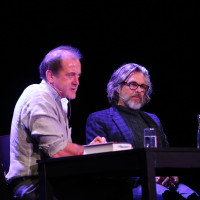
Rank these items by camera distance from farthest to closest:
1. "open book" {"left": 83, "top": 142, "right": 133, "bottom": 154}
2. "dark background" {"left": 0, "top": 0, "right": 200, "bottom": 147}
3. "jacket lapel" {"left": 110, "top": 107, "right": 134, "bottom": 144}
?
"dark background" {"left": 0, "top": 0, "right": 200, "bottom": 147} < "jacket lapel" {"left": 110, "top": 107, "right": 134, "bottom": 144} < "open book" {"left": 83, "top": 142, "right": 133, "bottom": 154}

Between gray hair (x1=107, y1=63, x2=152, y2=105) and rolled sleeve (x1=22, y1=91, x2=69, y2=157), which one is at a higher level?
gray hair (x1=107, y1=63, x2=152, y2=105)

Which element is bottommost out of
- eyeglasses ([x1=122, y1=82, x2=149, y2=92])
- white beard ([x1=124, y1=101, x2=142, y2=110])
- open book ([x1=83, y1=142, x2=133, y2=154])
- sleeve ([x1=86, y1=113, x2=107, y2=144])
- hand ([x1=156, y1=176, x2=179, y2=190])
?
hand ([x1=156, y1=176, x2=179, y2=190])

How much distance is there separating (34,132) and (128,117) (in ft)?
5.93

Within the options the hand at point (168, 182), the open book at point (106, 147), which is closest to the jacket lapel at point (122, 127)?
the hand at point (168, 182)

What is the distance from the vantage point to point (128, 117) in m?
3.60

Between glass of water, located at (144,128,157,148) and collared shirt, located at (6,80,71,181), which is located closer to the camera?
collared shirt, located at (6,80,71,181)

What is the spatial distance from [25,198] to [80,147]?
0.41m

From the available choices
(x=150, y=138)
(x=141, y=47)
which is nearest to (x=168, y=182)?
(x=150, y=138)

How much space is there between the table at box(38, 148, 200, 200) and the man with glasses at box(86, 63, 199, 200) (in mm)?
1588

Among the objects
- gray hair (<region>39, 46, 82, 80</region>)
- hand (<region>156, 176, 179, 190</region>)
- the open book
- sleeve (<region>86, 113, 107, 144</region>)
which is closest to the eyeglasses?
sleeve (<region>86, 113, 107, 144</region>)

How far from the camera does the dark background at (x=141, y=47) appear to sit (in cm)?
434

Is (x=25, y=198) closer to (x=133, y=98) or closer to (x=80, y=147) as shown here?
(x=80, y=147)

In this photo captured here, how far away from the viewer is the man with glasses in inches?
131

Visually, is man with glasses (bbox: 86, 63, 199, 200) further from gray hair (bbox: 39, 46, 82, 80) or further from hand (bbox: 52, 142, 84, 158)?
hand (bbox: 52, 142, 84, 158)
